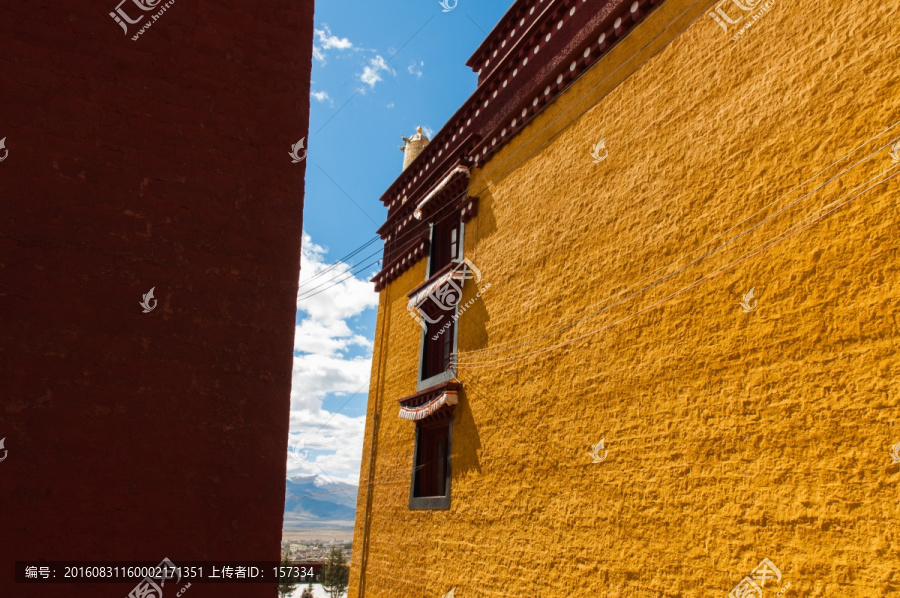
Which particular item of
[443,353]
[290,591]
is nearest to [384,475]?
[443,353]

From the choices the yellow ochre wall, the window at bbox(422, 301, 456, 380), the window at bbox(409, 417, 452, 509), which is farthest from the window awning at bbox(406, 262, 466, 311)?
the window at bbox(409, 417, 452, 509)

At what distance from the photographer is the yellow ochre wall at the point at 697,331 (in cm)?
450

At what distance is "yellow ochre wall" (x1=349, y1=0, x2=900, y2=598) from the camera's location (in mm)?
4500

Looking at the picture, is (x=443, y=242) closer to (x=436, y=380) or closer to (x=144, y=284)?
(x=436, y=380)

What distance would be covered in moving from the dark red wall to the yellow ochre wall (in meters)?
3.42

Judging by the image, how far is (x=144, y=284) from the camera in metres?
4.40

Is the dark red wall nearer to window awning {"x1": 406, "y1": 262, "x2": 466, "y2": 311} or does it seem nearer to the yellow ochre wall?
the yellow ochre wall

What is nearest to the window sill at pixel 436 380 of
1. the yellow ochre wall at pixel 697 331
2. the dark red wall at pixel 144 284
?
the yellow ochre wall at pixel 697 331

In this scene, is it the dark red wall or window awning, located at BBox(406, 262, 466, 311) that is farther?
window awning, located at BBox(406, 262, 466, 311)

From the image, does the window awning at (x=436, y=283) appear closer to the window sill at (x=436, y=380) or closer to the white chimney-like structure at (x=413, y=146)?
the window sill at (x=436, y=380)

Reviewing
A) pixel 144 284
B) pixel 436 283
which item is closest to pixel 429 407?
pixel 436 283

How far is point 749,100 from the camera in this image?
5.72 m

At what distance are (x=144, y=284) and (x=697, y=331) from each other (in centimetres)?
447

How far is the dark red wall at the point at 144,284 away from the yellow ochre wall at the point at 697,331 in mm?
3419
